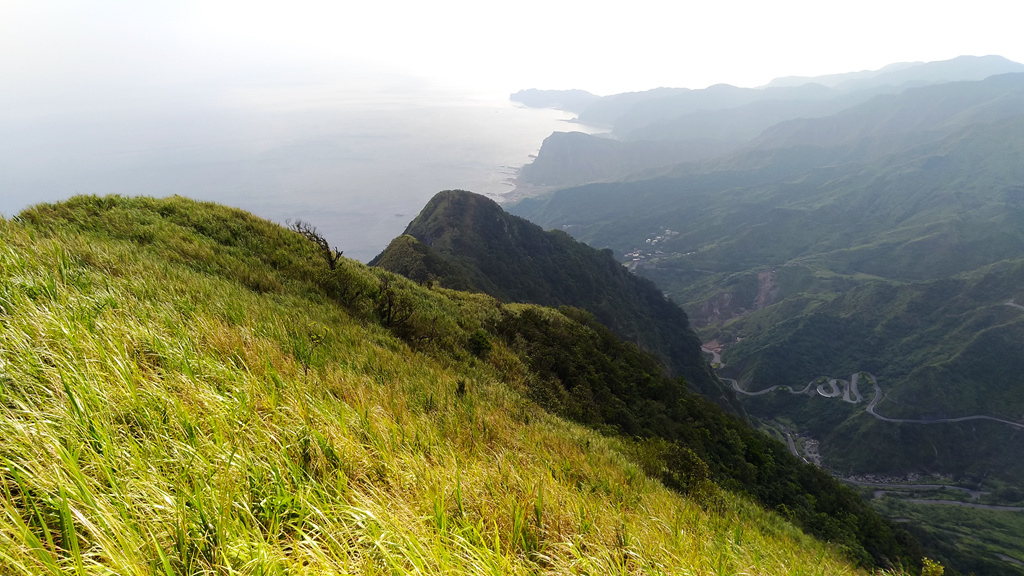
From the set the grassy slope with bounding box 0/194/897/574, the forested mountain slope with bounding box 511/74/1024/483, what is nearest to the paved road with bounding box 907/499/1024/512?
the forested mountain slope with bounding box 511/74/1024/483

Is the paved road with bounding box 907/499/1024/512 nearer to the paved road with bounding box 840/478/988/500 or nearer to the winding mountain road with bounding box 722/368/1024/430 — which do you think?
the paved road with bounding box 840/478/988/500

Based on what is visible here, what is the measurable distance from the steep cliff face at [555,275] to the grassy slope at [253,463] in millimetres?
52764

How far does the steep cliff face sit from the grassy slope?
173 feet

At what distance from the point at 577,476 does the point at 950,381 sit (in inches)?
5880

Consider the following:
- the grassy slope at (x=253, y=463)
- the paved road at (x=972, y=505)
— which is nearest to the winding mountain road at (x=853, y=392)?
the paved road at (x=972, y=505)

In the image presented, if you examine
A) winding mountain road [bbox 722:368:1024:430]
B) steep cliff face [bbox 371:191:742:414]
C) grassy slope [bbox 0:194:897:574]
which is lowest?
winding mountain road [bbox 722:368:1024:430]

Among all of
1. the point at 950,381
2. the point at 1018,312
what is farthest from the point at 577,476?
the point at 1018,312

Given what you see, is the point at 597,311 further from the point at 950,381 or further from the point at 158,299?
the point at 950,381

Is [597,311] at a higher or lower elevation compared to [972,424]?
higher

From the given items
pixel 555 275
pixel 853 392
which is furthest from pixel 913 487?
pixel 555 275

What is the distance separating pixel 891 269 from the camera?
180875 millimetres

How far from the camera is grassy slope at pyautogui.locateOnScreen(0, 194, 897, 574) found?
208 centimetres

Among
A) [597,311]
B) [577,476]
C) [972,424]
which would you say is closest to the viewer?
[577,476]

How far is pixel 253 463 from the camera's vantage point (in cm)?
273
